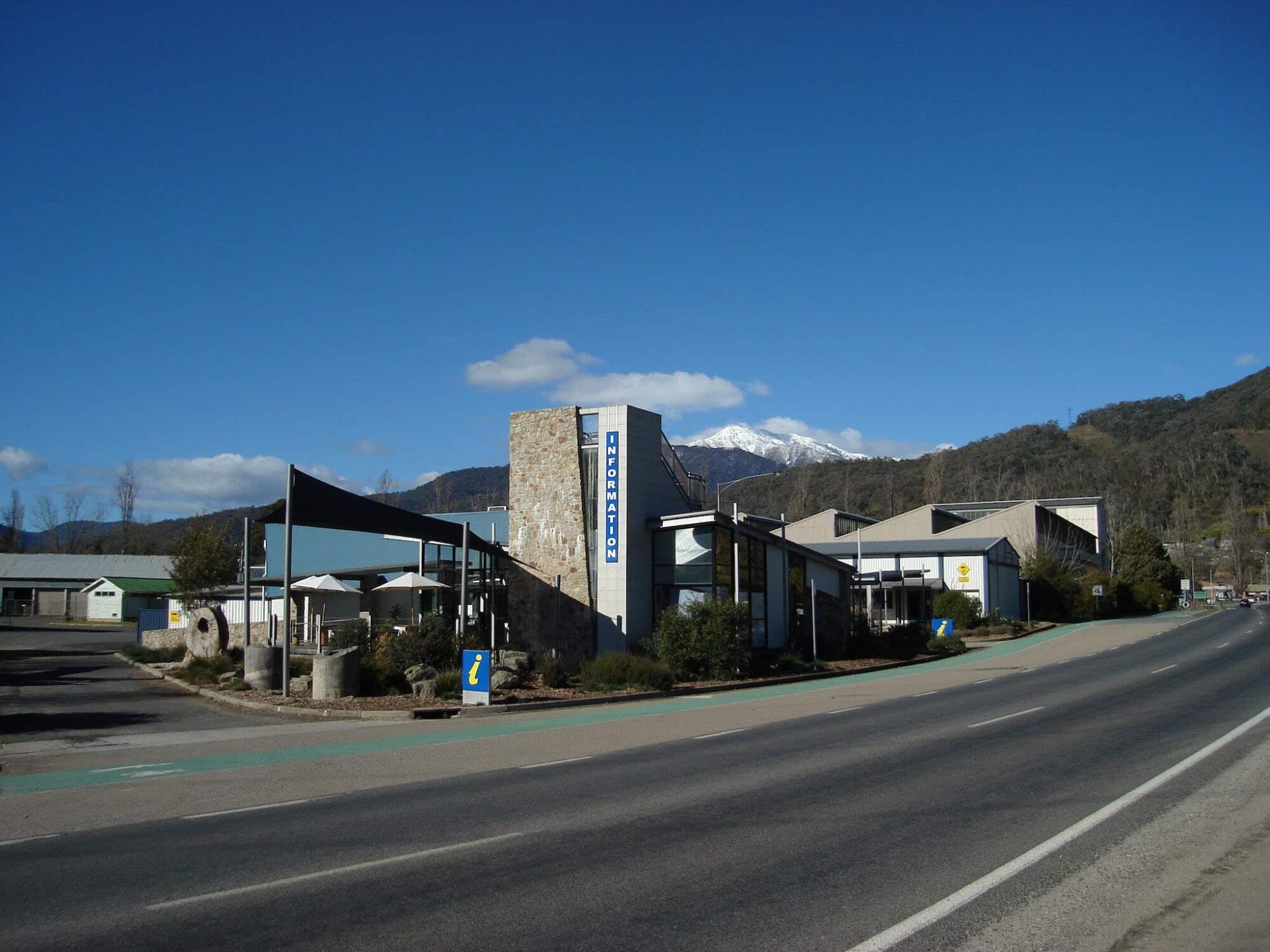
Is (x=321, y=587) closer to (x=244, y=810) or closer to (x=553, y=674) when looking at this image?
(x=553, y=674)

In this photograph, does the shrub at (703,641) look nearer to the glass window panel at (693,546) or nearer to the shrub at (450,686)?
the glass window panel at (693,546)

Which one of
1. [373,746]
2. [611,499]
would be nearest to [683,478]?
[611,499]

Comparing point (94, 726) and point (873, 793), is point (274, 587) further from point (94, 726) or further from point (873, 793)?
point (873, 793)

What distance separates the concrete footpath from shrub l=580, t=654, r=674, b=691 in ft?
3.92

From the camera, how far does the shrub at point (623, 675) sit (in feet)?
80.1

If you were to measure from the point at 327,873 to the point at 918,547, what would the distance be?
57.3m

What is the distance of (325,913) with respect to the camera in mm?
6812

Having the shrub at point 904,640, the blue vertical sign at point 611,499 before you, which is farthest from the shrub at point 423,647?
the shrub at point 904,640

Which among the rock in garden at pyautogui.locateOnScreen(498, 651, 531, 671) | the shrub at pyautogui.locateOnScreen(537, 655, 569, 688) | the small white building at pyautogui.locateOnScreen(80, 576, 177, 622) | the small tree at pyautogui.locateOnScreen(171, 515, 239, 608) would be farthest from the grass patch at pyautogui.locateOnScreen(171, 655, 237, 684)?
the small white building at pyautogui.locateOnScreen(80, 576, 177, 622)

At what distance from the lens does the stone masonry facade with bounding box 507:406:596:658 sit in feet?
99.1

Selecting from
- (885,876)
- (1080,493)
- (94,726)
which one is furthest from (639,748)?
(1080,493)

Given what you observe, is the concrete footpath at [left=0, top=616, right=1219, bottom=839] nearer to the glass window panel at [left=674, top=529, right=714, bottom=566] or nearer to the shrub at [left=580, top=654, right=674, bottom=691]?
the shrub at [left=580, top=654, right=674, bottom=691]

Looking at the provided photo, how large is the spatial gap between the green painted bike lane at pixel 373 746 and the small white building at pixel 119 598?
64.2 meters

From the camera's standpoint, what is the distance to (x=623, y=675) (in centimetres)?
2480
